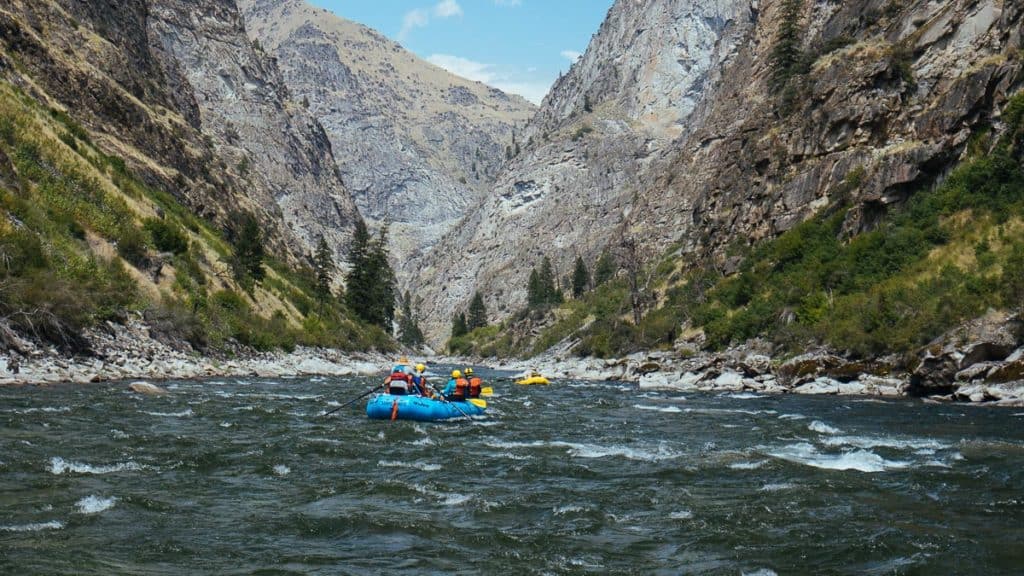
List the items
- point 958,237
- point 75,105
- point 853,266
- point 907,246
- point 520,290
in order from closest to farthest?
point 958,237 < point 907,246 < point 853,266 < point 75,105 < point 520,290

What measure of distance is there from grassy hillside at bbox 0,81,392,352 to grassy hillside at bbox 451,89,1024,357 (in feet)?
89.5

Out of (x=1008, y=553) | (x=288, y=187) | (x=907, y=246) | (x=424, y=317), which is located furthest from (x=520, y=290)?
(x=1008, y=553)

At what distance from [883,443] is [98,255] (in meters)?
31.2

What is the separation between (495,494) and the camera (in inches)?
439

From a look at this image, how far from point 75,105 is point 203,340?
75.1ft

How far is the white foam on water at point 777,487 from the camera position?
11242mm

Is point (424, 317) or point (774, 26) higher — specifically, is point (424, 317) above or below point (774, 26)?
below

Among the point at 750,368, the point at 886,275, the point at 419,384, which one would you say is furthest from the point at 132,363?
the point at 886,275

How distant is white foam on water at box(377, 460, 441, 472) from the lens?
13.2m

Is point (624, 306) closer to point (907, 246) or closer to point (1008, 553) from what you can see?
point (907, 246)

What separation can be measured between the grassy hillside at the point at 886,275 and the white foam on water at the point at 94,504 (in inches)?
1013

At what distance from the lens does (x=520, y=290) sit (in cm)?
13888

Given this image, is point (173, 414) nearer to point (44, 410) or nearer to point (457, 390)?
point (44, 410)

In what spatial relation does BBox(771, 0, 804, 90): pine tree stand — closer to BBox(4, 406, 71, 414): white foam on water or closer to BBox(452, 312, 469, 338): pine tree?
BBox(4, 406, 71, 414): white foam on water
